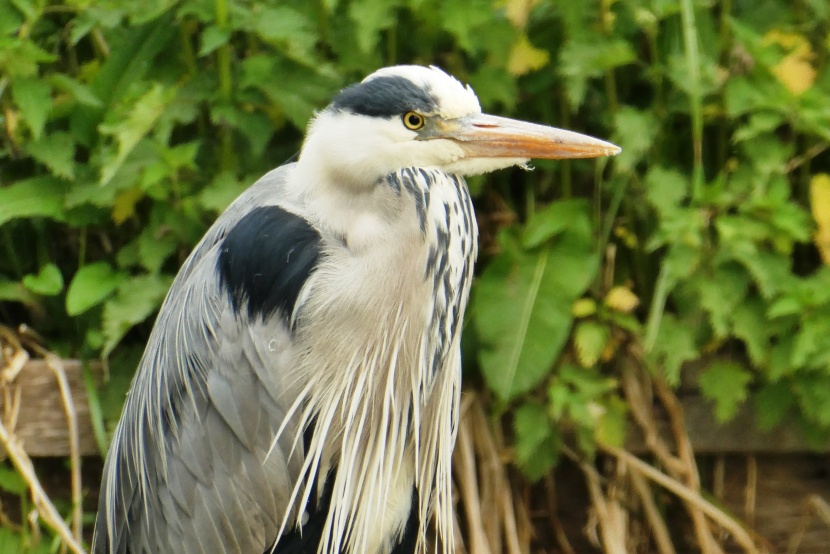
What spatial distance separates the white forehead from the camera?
77.0 inches

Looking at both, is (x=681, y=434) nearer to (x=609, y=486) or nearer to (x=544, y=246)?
(x=609, y=486)

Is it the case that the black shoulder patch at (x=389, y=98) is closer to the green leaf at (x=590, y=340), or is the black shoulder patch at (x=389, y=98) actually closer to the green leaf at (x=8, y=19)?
the green leaf at (x=590, y=340)

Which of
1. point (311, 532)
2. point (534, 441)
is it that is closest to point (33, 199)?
point (311, 532)

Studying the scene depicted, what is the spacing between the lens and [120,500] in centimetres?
230

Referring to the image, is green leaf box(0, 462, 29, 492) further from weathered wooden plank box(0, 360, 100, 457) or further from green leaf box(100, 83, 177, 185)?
green leaf box(100, 83, 177, 185)

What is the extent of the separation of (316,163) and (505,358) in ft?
2.37

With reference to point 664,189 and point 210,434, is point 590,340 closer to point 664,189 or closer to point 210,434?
point 664,189

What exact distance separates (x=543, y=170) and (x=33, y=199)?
128 centimetres

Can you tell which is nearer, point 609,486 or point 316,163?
point 316,163

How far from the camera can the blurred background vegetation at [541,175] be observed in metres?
2.44

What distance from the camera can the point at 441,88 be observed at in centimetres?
196

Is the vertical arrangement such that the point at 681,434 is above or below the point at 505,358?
below

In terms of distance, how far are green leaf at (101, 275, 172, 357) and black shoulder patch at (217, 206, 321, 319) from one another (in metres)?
0.45

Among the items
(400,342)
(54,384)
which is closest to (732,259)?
(400,342)
